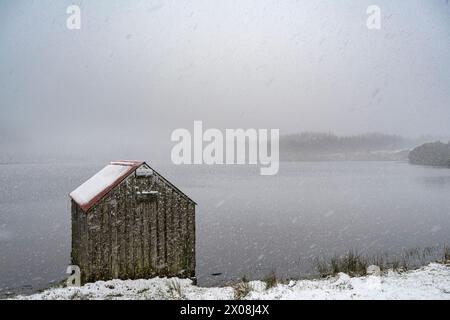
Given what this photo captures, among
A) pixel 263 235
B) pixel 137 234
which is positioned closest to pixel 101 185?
pixel 137 234

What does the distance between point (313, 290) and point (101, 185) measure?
10.5 m

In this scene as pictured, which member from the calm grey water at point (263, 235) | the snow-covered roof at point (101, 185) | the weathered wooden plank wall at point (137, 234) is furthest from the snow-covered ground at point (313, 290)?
the calm grey water at point (263, 235)

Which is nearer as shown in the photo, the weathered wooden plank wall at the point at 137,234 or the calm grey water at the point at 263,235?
the weathered wooden plank wall at the point at 137,234

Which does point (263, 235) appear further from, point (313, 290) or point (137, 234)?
point (313, 290)

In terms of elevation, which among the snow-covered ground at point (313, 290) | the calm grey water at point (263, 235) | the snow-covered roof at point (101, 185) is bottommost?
the calm grey water at point (263, 235)

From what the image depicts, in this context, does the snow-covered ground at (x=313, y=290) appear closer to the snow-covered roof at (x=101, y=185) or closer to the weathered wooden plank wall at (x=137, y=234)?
the weathered wooden plank wall at (x=137, y=234)

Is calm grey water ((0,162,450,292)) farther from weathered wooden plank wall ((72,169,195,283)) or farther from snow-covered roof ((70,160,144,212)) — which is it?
snow-covered roof ((70,160,144,212))

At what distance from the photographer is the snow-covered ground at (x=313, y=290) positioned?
1195cm

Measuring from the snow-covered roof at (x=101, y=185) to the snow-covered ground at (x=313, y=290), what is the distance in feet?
11.4

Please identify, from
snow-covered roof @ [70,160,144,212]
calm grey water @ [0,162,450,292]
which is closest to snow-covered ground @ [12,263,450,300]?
snow-covered roof @ [70,160,144,212]

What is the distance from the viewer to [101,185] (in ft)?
59.7
